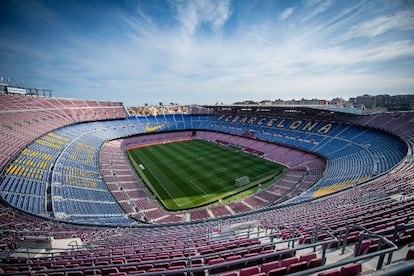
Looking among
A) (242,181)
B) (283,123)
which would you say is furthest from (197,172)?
(283,123)

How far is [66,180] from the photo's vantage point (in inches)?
1019

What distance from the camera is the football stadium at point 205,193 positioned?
6.05 meters

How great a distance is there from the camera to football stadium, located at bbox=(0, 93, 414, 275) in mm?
6047

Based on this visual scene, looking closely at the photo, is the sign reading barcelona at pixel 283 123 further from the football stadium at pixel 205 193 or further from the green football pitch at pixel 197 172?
the green football pitch at pixel 197 172

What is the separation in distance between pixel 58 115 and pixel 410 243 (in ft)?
189

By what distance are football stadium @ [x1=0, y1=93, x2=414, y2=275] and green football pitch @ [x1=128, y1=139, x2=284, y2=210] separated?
0.29 meters

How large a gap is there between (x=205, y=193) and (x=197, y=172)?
25.6 feet

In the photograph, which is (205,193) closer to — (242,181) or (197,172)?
(242,181)

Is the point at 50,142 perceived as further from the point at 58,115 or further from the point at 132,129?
the point at 132,129

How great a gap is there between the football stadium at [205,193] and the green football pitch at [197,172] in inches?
11.3

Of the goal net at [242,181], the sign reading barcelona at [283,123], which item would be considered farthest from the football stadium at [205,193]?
the sign reading barcelona at [283,123]

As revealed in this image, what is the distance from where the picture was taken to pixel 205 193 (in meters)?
→ 29.2

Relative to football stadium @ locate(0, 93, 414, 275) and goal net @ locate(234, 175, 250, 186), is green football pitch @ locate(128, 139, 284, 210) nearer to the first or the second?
goal net @ locate(234, 175, 250, 186)

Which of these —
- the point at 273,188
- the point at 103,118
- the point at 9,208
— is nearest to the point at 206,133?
the point at 103,118
